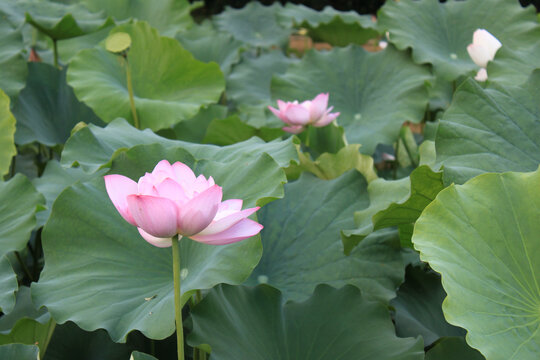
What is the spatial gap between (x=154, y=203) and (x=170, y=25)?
1.89 m

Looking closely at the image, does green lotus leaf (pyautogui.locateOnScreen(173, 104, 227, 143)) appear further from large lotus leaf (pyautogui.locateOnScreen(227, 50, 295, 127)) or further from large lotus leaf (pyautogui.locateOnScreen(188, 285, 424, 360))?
large lotus leaf (pyautogui.locateOnScreen(188, 285, 424, 360))

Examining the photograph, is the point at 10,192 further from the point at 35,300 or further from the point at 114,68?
the point at 114,68

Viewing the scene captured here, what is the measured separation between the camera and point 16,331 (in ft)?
3.31

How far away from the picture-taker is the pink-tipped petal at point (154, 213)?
0.70 m

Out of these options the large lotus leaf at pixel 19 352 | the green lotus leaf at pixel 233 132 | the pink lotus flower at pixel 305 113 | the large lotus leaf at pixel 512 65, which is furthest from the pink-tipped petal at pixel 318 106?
the large lotus leaf at pixel 19 352

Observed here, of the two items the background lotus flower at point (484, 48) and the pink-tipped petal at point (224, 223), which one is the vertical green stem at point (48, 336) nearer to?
the pink-tipped petal at point (224, 223)

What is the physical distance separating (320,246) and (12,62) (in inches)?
39.6

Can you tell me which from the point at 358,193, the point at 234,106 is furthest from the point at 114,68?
the point at 358,193

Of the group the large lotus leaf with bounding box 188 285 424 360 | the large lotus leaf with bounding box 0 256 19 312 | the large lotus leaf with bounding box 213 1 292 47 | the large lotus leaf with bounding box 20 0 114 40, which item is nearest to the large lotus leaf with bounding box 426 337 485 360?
the large lotus leaf with bounding box 188 285 424 360

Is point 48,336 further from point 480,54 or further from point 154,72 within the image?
point 480,54

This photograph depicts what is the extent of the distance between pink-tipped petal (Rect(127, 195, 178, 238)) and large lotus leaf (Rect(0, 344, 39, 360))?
0.97 ft

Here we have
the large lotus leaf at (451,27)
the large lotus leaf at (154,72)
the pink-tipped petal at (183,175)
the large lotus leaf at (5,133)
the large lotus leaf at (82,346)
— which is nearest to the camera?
the pink-tipped petal at (183,175)

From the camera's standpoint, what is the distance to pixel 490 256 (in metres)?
0.85

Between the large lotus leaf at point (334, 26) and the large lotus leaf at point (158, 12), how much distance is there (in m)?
0.42
